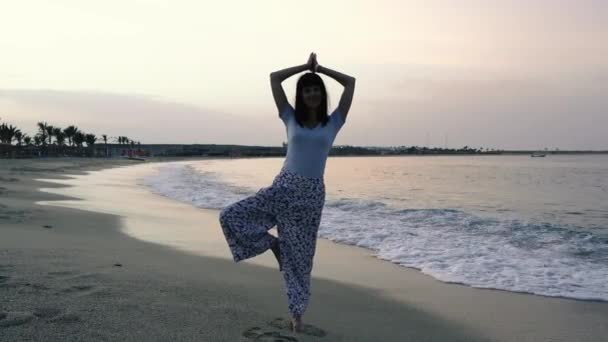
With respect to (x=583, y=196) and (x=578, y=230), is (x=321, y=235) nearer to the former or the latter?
(x=578, y=230)

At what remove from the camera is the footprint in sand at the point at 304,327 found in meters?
3.56

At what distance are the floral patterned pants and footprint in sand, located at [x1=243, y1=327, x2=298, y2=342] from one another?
0.21 m

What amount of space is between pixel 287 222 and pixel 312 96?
0.89 meters

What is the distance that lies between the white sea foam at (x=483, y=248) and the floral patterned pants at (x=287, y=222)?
9.33 feet

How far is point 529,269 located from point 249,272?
3.60 m

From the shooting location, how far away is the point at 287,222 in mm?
3561

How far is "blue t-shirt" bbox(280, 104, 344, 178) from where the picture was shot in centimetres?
342

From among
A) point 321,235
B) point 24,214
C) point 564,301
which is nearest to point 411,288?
point 564,301

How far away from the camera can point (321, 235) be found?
30.0ft

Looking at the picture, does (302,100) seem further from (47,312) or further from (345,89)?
(47,312)

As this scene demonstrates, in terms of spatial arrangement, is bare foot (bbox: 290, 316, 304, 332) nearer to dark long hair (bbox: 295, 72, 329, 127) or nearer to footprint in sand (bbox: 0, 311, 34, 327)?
dark long hair (bbox: 295, 72, 329, 127)

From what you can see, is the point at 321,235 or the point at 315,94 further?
the point at 321,235

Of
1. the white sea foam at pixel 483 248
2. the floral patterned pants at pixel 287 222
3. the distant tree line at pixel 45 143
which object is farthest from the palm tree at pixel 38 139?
the floral patterned pants at pixel 287 222

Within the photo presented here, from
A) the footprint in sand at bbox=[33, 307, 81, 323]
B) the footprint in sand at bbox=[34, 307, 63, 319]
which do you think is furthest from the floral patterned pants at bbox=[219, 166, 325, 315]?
the footprint in sand at bbox=[34, 307, 63, 319]
